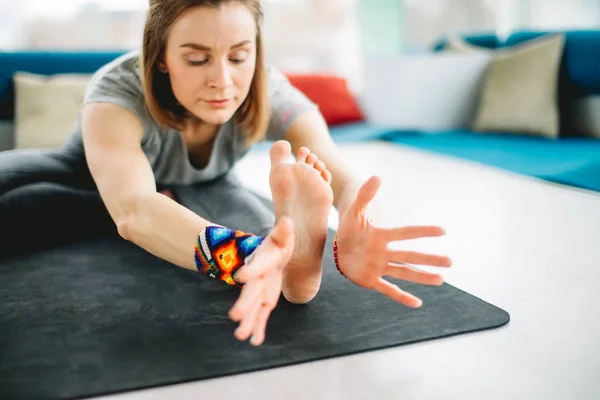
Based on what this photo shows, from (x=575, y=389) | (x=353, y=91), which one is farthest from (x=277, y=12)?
(x=575, y=389)

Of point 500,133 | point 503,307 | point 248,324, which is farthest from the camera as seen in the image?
point 500,133

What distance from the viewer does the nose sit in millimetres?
1341

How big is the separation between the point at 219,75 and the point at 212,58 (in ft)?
0.12

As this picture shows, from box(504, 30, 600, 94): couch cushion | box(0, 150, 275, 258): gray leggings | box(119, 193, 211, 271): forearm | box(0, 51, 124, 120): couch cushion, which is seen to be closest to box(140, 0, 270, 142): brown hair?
box(0, 150, 275, 258): gray leggings

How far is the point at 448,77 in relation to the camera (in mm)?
3697

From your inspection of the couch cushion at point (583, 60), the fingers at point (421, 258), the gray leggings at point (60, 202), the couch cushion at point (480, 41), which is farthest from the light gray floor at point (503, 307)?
the couch cushion at point (480, 41)

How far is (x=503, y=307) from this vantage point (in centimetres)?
130

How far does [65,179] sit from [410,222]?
3.27ft

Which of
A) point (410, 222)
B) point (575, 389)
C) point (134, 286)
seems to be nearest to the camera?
point (575, 389)

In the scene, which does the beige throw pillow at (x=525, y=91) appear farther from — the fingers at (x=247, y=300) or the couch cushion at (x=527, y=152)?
the fingers at (x=247, y=300)

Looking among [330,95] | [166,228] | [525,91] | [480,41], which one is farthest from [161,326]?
[480,41]

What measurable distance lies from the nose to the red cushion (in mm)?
Answer: 2712

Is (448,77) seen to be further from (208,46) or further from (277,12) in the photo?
(208,46)

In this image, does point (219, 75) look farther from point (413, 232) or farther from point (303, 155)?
point (413, 232)
